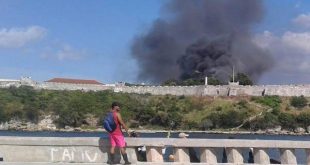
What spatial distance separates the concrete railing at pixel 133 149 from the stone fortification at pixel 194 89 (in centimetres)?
12936

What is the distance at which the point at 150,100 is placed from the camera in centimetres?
15212

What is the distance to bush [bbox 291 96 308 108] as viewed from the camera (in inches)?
5576

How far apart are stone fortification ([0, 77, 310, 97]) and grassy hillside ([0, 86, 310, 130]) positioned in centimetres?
150

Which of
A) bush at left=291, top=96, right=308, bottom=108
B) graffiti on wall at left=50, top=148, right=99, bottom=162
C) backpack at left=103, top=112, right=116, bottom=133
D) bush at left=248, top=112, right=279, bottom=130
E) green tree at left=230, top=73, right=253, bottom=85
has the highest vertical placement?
green tree at left=230, top=73, right=253, bottom=85

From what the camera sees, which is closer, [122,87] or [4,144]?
[4,144]

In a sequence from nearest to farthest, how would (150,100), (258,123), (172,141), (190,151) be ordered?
(172,141) < (190,151) < (258,123) < (150,100)

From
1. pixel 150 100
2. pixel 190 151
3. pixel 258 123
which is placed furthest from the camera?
pixel 150 100

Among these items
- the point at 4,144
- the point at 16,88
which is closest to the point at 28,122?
the point at 16,88

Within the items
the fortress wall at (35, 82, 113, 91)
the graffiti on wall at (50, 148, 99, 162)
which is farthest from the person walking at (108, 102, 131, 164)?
the fortress wall at (35, 82, 113, 91)

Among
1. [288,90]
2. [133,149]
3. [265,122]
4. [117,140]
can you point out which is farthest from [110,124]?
[288,90]

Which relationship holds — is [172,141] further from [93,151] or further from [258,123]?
[258,123]

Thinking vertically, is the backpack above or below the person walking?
above

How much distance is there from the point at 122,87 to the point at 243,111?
109 ft

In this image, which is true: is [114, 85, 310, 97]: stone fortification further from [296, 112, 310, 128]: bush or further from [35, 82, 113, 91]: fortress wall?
[35, 82, 113, 91]: fortress wall
